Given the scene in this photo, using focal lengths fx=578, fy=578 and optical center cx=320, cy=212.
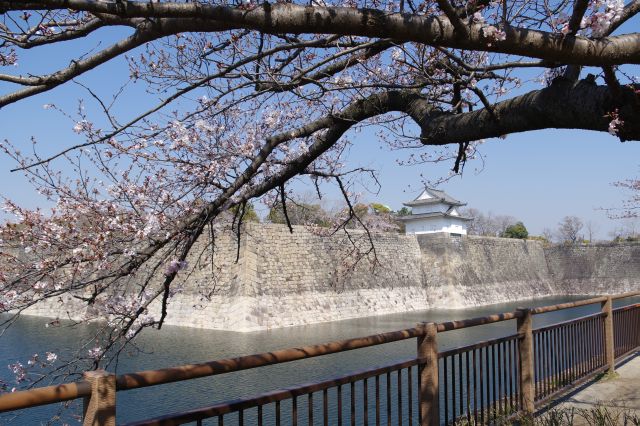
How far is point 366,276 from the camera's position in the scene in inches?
853

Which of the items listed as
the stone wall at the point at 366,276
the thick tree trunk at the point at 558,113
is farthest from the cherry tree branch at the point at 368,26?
the stone wall at the point at 366,276

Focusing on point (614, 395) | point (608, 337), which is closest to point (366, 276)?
point (608, 337)

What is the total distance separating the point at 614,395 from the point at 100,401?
4.72 m

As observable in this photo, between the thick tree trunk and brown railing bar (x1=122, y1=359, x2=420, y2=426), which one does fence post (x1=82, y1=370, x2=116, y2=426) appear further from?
the thick tree trunk

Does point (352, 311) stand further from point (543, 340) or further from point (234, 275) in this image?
point (543, 340)

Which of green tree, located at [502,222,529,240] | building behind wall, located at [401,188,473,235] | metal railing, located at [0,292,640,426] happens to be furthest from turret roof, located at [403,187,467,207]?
metal railing, located at [0,292,640,426]

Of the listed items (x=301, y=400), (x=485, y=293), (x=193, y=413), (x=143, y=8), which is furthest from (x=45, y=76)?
(x=485, y=293)

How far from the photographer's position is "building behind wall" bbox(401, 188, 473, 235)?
122 feet

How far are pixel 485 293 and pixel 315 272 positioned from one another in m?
12.5

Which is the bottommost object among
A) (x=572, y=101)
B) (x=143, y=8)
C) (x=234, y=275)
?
(x=234, y=275)

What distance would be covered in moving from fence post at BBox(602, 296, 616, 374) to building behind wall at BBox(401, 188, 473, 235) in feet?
101

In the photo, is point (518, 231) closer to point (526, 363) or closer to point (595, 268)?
point (595, 268)

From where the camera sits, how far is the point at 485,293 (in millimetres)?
28516

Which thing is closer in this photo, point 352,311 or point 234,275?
point 234,275
